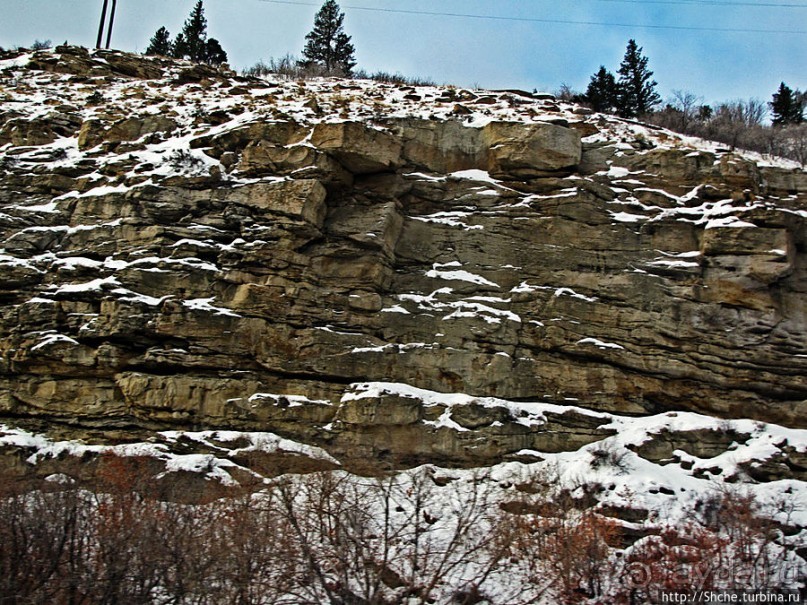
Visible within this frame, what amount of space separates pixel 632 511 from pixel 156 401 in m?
11.3

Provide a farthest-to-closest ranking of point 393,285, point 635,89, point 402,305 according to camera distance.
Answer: point 635,89 → point 393,285 → point 402,305

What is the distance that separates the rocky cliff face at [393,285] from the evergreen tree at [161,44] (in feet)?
78.9

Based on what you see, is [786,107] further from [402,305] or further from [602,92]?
[402,305]

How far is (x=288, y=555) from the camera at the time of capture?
10500 millimetres

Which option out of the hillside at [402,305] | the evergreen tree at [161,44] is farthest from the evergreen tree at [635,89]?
the evergreen tree at [161,44]

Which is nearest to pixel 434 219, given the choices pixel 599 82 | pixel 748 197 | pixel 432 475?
pixel 432 475

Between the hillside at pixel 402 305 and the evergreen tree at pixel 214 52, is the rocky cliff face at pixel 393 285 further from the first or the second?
the evergreen tree at pixel 214 52

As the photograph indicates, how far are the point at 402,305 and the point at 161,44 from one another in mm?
34395

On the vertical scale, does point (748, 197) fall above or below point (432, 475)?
above

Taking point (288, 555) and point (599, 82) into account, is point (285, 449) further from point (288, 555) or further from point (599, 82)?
point (599, 82)

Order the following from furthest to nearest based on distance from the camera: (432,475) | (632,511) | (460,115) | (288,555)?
1. (460,115)
2. (432,475)
3. (632,511)
4. (288,555)

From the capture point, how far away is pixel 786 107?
35312 millimetres

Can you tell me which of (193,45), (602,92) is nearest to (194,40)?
(193,45)

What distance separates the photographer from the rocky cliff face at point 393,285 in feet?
49.9
